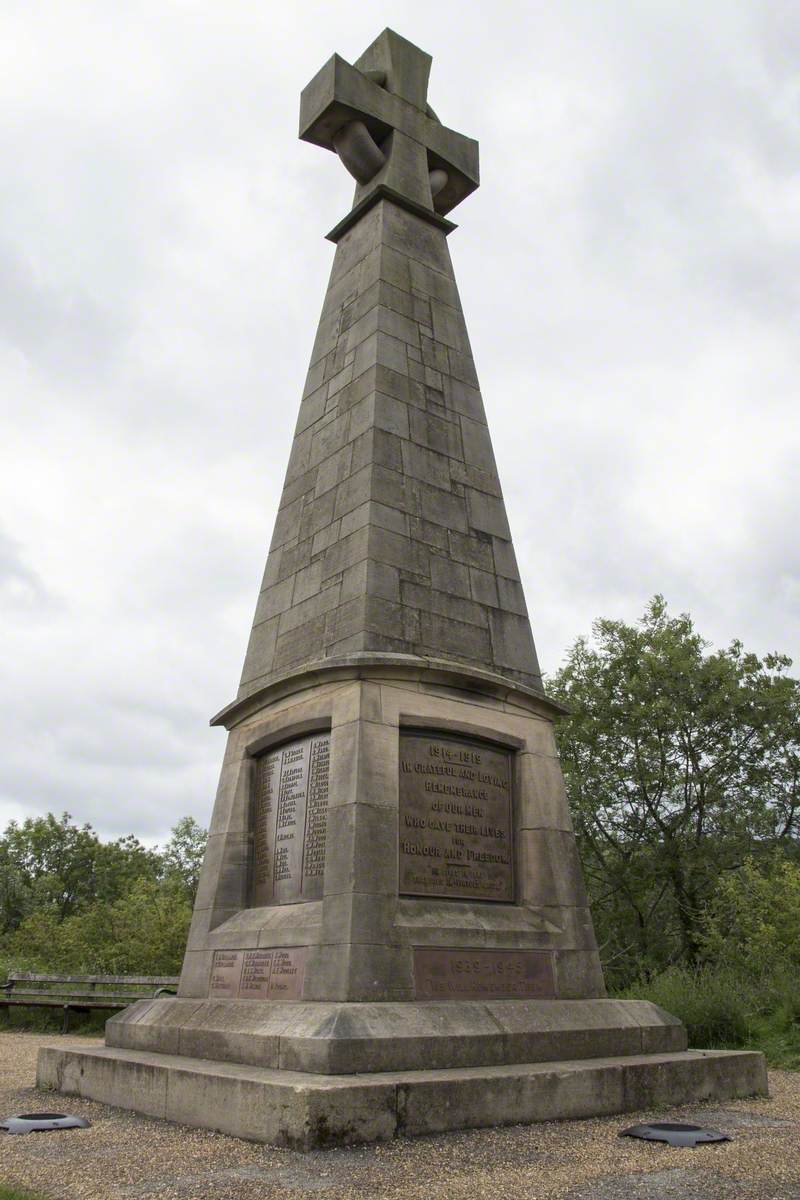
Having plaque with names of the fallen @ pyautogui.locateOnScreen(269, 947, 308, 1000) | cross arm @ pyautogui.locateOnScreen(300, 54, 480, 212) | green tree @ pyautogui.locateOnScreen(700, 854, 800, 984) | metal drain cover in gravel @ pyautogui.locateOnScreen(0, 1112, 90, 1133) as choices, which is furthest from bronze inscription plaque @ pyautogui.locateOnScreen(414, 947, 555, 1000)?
cross arm @ pyautogui.locateOnScreen(300, 54, 480, 212)

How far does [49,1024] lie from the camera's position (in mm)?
16031

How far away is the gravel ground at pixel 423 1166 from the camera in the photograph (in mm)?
4789

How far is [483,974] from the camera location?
790cm

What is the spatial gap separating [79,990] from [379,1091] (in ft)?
41.5

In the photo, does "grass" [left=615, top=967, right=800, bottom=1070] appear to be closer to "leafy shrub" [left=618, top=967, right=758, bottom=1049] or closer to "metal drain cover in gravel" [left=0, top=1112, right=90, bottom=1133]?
"leafy shrub" [left=618, top=967, right=758, bottom=1049]

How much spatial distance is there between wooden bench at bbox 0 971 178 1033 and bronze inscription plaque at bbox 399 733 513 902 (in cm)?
666

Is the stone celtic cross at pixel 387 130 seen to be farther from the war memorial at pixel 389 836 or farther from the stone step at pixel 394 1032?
the stone step at pixel 394 1032

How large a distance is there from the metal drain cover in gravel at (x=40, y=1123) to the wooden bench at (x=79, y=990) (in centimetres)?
652

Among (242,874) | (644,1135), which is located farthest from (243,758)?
(644,1135)

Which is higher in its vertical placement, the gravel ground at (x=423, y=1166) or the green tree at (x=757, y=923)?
the green tree at (x=757, y=923)

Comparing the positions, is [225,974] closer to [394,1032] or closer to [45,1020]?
[394,1032]

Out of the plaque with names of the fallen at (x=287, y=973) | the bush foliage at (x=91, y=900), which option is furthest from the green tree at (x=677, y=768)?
the plaque with names of the fallen at (x=287, y=973)

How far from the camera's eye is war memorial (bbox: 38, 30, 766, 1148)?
6.63 metres

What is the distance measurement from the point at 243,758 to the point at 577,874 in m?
3.49
